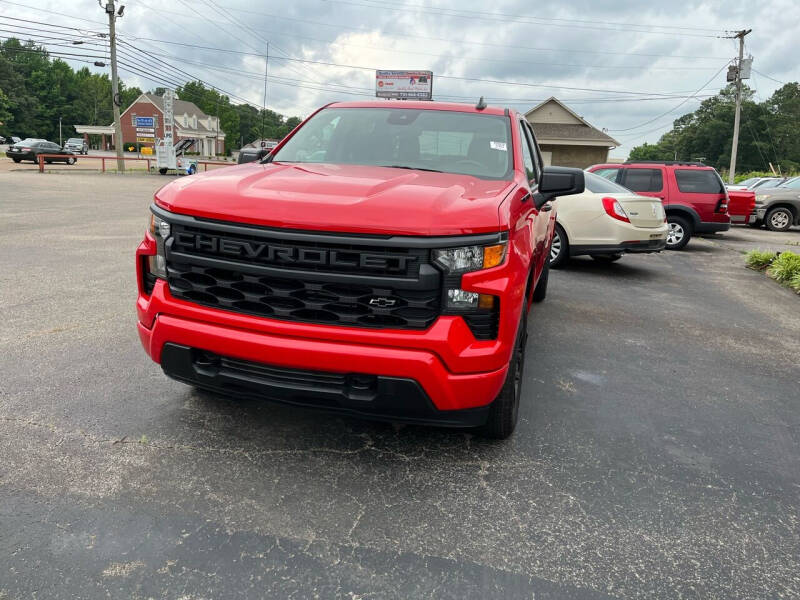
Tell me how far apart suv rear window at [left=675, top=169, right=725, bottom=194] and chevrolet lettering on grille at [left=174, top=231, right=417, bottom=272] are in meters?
12.4

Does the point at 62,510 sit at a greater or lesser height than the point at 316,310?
lesser

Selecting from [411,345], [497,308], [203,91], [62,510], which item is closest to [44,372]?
[62,510]

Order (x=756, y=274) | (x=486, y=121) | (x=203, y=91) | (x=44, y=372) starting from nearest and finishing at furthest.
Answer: (x=44, y=372) < (x=486, y=121) < (x=756, y=274) < (x=203, y=91)

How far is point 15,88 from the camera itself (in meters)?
91.0

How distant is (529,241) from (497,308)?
929mm

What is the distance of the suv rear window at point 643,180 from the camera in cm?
→ 1321

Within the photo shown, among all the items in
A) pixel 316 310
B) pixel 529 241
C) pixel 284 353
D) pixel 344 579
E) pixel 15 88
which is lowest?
pixel 344 579

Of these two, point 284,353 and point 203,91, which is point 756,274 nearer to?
point 284,353

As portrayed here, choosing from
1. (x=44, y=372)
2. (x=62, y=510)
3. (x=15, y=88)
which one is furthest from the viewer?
(x=15, y=88)

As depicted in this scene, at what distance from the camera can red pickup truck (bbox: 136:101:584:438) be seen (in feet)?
8.44

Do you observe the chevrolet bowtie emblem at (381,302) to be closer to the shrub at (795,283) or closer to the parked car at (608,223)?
the parked car at (608,223)

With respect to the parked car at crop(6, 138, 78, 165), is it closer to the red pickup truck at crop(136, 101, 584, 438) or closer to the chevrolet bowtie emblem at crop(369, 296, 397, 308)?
the red pickup truck at crop(136, 101, 584, 438)

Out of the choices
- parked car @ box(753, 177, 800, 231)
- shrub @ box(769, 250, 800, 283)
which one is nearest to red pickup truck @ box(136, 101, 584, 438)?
shrub @ box(769, 250, 800, 283)

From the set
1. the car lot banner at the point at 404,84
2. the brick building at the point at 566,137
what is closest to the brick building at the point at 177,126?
the car lot banner at the point at 404,84
